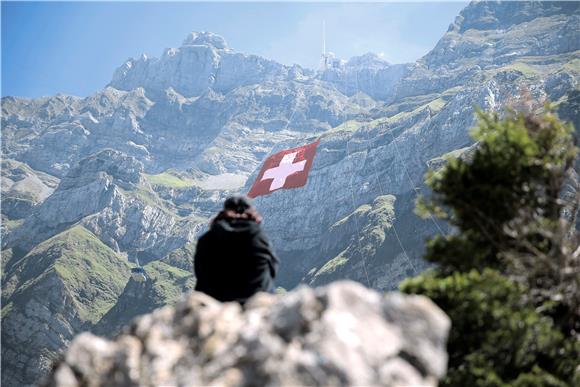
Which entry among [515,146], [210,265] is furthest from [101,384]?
[515,146]

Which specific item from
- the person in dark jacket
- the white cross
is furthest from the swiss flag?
the person in dark jacket

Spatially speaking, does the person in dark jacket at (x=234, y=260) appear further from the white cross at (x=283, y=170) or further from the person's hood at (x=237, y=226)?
the white cross at (x=283, y=170)

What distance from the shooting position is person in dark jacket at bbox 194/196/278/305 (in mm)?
9391

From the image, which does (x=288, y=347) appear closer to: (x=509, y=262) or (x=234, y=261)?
(x=234, y=261)

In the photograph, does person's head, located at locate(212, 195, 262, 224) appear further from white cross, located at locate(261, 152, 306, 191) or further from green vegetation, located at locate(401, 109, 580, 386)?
white cross, located at locate(261, 152, 306, 191)

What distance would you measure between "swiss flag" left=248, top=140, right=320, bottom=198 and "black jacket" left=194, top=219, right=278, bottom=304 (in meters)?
27.8

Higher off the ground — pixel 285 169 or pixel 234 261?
pixel 234 261

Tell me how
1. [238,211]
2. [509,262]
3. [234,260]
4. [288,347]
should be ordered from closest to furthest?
[288,347]
[234,260]
[238,211]
[509,262]

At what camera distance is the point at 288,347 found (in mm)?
6145

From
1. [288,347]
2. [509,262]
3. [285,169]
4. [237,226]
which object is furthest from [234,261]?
[285,169]

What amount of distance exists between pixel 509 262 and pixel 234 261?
676cm

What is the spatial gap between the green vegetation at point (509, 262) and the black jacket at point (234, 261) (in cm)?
393

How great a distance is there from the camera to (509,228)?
12094 millimetres

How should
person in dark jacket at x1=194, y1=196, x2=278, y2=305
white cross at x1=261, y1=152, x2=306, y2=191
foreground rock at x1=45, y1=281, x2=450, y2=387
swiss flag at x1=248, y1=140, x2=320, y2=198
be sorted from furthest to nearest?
1. white cross at x1=261, y1=152, x2=306, y2=191
2. swiss flag at x1=248, y1=140, x2=320, y2=198
3. person in dark jacket at x1=194, y1=196, x2=278, y2=305
4. foreground rock at x1=45, y1=281, x2=450, y2=387
